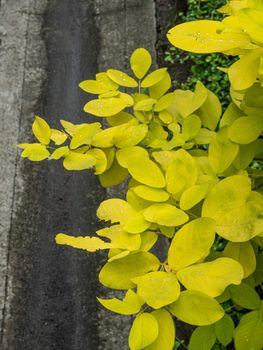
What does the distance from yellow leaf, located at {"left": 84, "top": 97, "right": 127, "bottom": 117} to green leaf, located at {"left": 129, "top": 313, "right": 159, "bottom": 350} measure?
52cm

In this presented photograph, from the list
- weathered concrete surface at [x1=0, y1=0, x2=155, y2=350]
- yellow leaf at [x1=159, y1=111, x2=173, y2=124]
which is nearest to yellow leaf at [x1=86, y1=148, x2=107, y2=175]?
yellow leaf at [x1=159, y1=111, x2=173, y2=124]

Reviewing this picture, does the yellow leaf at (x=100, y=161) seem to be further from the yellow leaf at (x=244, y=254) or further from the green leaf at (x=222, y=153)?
the yellow leaf at (x=244, y=254)

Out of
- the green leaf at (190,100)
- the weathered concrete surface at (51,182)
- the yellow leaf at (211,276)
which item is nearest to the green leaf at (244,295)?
the yellow leaf at (211,276)

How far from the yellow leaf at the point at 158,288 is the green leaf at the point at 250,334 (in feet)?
0.89

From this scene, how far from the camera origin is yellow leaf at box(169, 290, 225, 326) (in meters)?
0.98

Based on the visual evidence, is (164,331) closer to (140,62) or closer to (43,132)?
(43,132)

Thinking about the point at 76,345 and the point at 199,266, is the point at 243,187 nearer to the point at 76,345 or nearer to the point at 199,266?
the point at 199,266

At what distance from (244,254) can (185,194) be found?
192mm

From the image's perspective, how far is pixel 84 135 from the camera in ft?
4.25

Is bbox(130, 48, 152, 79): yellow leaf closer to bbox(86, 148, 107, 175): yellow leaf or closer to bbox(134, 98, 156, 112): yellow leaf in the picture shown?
bbox(134, 98, 156, 112): yellow leaf

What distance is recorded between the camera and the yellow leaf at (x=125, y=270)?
43.0 inches

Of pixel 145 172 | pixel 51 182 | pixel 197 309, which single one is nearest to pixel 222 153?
pixel 145 172

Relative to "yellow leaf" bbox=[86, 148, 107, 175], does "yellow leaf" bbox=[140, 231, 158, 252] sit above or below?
below

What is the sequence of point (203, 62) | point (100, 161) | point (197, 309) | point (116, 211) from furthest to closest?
point (203, 62) < point (100, 161) < point (116, 211) < point (197, 309)
